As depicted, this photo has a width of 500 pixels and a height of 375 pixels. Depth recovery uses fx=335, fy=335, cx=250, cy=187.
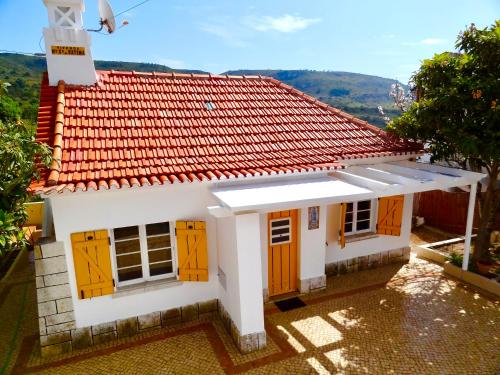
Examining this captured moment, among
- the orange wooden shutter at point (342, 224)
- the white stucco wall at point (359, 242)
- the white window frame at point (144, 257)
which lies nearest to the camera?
the white window frame at point (144, 257)

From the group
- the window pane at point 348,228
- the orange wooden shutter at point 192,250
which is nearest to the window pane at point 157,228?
the orange wooden shutter at point 192,250

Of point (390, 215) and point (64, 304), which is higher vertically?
point (390, 215)

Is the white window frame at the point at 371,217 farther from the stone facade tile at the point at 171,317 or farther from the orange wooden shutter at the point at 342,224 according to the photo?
the stone facade tile at the point at 171,317

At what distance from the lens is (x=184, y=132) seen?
9.52 meters

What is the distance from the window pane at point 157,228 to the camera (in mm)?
8281

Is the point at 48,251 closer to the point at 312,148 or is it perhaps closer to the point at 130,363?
the point at 130,363

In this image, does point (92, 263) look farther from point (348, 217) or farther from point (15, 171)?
point (348, 217)

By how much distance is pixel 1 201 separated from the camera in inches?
268

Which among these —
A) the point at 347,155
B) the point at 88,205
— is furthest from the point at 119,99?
the point at 347,155

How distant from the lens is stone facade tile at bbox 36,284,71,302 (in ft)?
24.5

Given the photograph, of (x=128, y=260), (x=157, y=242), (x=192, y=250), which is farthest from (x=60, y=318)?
(x=192, y=250)

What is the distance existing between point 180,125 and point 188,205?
2.77 meters

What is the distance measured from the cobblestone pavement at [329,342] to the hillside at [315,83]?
4778cm

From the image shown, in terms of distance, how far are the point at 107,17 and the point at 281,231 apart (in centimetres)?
922
